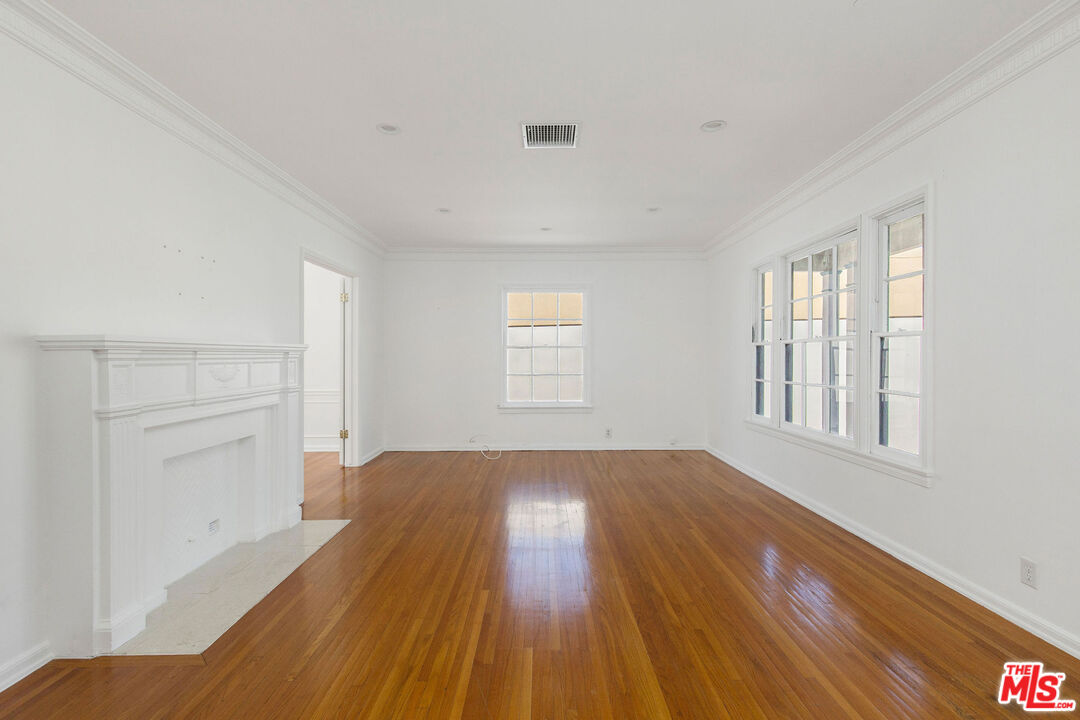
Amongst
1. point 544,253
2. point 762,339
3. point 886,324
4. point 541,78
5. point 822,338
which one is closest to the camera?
point 541,78

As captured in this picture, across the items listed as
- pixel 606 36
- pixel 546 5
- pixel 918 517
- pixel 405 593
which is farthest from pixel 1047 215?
pixel 405 593

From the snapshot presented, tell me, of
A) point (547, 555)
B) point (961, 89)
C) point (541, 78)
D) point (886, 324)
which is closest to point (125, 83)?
point (541, 78)

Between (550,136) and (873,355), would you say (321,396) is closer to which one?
(550,136)

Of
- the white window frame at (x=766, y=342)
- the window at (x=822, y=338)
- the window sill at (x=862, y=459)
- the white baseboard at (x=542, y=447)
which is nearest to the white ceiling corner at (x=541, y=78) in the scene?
the window at (x=822, y=338)

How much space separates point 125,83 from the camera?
2.58m

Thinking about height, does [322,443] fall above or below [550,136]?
below

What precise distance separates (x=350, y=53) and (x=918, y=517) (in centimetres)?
399

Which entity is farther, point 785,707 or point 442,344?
point 442,344

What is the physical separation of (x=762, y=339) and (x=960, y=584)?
10.0ft

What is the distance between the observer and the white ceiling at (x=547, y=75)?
7.11 feet

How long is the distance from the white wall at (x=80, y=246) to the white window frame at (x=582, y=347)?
11.8ft

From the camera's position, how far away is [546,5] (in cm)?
211

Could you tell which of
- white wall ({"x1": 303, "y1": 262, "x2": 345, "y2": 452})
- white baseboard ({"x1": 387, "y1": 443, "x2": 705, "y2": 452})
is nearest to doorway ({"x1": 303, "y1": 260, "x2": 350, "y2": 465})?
white wall ({"x1": 303, "y1": 262, "x2": 345, "y2": 452})

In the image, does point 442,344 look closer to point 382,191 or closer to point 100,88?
point 382,191
